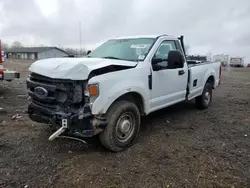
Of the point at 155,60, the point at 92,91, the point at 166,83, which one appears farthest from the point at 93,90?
the point at 166,83

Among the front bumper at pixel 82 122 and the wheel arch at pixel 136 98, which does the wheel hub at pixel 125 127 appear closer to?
the wheel arch at pixel 136 98

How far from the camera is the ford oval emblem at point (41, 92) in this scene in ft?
11.9

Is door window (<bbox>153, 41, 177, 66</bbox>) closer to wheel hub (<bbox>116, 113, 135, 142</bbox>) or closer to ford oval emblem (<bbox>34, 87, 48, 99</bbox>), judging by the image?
wheel hub (<bbox>116, 113, 135, 142</bbox>)

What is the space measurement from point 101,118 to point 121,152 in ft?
2.42

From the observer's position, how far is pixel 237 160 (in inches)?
141

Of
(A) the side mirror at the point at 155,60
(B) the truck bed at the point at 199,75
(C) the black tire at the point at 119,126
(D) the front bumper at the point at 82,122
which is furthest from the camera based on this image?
(B) the truck bed at the point at 199,75

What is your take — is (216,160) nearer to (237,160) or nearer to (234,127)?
(237,160)

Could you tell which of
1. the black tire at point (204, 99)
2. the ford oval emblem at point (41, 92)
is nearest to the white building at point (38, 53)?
the black tire at point (204, 99)

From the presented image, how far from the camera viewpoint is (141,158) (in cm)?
360

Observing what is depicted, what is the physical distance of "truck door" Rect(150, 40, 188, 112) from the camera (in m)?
4.44

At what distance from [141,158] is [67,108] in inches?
53.4

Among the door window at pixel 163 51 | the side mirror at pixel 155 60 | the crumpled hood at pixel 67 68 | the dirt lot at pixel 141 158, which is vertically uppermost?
the door window at pixel 163 51

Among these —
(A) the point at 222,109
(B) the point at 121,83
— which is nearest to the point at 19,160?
(B) the point at 121,83

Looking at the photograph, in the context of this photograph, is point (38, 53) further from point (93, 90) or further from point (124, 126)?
point (93, 90)
